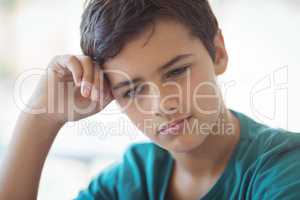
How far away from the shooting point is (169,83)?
33.8 inches

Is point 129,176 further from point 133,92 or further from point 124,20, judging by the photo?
point 124,20

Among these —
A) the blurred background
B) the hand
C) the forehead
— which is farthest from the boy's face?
the blurred background

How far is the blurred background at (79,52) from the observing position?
1358 millimetres

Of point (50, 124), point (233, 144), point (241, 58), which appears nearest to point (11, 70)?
point (50, 124)

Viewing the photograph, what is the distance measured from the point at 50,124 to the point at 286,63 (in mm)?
735

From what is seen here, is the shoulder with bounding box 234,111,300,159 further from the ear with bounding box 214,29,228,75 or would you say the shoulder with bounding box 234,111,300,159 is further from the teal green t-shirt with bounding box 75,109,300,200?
the ear with bounding box 214,29,228,75

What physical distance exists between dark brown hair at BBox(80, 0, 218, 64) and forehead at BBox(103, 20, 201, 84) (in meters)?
0.01

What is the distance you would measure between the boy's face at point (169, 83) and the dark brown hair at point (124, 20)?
16mm

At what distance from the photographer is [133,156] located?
1.06 m

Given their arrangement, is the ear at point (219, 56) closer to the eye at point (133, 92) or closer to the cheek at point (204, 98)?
the cheek at point (204, 98)

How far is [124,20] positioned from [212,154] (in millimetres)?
350

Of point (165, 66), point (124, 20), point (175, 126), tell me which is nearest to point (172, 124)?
point (175, 126)

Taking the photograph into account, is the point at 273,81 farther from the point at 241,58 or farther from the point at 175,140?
the point at 175,140

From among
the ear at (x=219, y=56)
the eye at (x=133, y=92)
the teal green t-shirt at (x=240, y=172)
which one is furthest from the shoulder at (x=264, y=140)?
the eye at (x=133, y=92)
